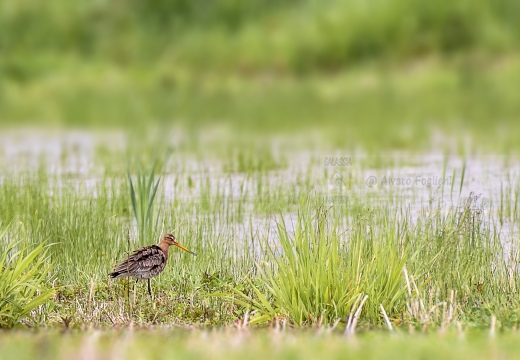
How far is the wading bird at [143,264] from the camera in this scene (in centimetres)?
880

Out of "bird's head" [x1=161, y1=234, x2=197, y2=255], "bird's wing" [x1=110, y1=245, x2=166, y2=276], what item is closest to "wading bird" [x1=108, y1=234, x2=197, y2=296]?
"bird's wing" [x1=110, y1=245, x2=166, y2=276]

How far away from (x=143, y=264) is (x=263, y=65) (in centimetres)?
3186

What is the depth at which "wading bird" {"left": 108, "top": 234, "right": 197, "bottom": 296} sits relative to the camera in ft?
28.9

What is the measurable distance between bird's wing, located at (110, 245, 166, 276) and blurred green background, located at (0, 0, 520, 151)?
16.0 meters

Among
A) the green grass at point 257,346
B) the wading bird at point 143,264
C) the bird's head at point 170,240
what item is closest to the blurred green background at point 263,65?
the bird's head at point 170,240

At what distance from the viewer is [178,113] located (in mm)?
32406

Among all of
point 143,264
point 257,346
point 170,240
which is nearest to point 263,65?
point 170,240

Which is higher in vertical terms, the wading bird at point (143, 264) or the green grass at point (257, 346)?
the wading bird at point (143, 264)

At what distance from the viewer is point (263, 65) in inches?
1586

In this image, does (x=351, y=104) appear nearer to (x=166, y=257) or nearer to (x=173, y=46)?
(x=173, y=46)

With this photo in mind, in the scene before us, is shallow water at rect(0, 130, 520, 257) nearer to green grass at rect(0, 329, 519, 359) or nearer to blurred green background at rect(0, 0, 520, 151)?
green grass at rect(0, 329, 519, 359)

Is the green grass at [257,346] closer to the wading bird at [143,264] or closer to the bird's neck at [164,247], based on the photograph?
the wading bird at [143,264]

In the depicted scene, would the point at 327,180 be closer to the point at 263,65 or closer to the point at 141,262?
the point at 141,262

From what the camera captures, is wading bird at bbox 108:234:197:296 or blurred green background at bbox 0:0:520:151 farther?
blurred green background at bbox 0:0:520:151
